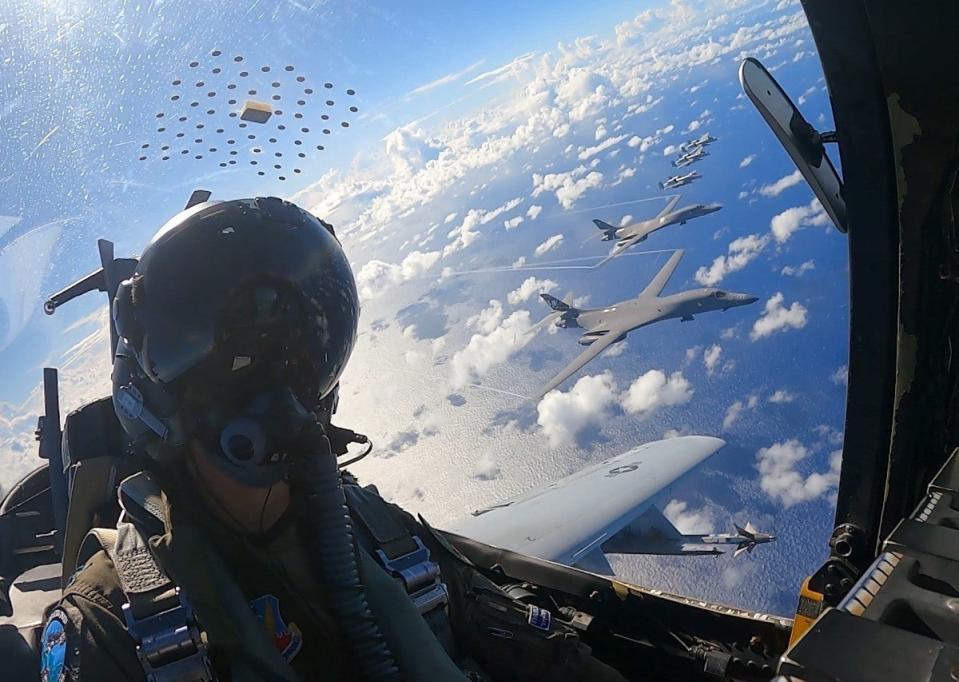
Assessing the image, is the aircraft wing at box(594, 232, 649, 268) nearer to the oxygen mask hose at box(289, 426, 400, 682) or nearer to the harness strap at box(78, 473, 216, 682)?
the oxygen mask hose at box(289, 426, 400, 682)

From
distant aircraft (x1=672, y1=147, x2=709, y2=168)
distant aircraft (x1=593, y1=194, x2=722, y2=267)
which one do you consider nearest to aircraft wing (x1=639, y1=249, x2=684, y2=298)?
distant aircraft (x1=593, y1=194, x2=722, y2=267)

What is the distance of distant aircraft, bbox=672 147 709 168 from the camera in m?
54.1

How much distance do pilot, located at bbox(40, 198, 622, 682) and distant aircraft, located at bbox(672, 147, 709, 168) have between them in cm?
5701

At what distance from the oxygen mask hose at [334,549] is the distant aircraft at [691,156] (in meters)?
57.1

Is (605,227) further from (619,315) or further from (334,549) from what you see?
(334,549)

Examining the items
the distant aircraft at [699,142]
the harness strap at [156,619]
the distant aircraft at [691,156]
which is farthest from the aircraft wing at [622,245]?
the harness strap at [156,619]

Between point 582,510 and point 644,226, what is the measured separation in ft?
127

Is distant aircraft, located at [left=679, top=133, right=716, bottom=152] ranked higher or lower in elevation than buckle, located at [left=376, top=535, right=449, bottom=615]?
higher

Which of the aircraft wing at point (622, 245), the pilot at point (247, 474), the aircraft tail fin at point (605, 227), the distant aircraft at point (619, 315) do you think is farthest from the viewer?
the aircraft wing at point (622, 245)

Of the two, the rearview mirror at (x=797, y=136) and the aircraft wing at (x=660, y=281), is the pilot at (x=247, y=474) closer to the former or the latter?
the rearview mirror at (x=797, y=136)

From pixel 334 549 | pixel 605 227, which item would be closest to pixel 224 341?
pixel 334 549

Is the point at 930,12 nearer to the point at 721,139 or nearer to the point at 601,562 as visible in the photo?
the point at 601,562

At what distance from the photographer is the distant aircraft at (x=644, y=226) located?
3934cm

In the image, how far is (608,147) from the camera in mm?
74188
